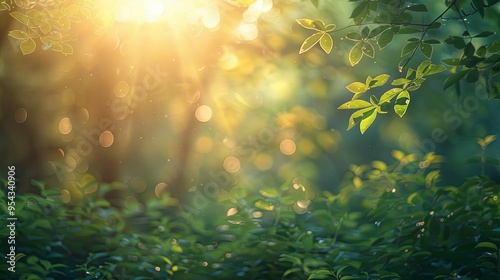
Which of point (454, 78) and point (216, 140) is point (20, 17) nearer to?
point (454, 78)

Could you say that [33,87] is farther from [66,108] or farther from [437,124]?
[437,124]

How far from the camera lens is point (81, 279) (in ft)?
12.2

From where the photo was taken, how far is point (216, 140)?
22.8ft

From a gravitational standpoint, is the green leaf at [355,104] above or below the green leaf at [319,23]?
below

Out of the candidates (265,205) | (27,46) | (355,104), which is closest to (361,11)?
(355,104)

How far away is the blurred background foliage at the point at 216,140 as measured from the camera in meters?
3.72

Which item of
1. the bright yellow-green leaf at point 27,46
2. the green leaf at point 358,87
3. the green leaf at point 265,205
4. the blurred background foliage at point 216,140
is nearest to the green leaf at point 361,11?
the green leaf at point 358,87

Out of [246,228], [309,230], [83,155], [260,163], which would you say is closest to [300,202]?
[309,230]

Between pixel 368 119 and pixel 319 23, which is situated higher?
pixel 319 23

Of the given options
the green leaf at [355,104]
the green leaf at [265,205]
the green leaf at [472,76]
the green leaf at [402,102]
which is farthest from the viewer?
the green leaf at [265,205]

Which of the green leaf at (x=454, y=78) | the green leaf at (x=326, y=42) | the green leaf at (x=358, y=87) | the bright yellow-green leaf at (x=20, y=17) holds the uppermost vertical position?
Result: the bright yellow-green leaf at (x=20, y=17)

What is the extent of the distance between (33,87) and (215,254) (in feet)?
9.44

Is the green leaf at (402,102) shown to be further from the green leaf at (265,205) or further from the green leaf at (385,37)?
the green leaf at (265,205)

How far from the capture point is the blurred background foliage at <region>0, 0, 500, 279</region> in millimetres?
3717
